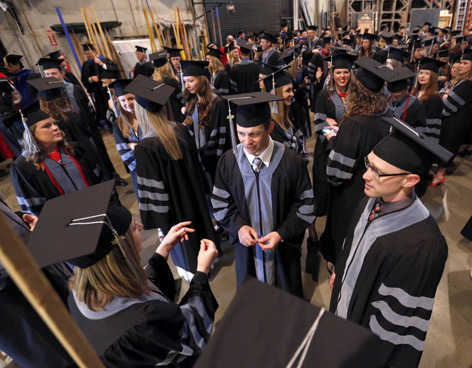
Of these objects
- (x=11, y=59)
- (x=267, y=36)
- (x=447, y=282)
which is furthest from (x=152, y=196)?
(x=267, y=36)

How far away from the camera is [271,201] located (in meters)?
2.02

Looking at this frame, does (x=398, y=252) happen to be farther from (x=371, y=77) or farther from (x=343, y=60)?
(x=343, y=60)

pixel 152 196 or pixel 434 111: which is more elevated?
pixel 152 196

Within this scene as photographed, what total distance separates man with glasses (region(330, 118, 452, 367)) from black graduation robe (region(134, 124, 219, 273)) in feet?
5.49

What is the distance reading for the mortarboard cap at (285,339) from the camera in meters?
0.63

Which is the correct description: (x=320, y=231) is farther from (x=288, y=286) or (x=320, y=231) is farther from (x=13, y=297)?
(x=13, y=297)

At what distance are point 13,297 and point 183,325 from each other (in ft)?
4.40

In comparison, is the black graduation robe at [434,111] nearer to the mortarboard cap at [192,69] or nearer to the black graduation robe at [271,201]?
the black graduation robe at [271,201]

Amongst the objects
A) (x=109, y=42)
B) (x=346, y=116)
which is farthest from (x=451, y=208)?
(x=109, y=42)

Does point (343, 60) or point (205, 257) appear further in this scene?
point (343, 60)

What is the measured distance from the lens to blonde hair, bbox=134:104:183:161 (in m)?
2.42

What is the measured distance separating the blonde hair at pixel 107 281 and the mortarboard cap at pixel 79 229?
0.03m

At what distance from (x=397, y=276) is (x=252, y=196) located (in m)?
1.04

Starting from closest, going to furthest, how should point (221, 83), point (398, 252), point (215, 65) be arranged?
point (398, 252) → point (221, 83) → point (215, 65)
